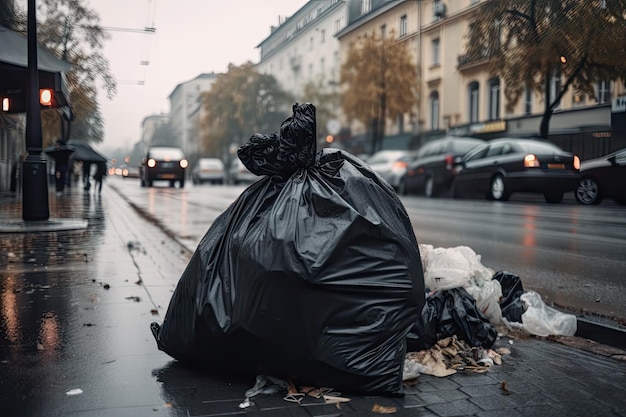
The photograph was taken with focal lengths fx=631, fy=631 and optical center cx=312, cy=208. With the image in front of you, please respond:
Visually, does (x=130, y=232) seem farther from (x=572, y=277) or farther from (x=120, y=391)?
(x=120, y=391)

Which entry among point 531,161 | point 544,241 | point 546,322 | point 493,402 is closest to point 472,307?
point 546,322

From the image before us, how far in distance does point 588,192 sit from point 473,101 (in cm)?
1843

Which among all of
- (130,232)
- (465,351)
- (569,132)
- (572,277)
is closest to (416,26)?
(569,132)

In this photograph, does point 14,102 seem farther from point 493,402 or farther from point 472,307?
point 493,402

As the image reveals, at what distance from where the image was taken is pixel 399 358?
8.76 feet

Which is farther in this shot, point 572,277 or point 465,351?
point 572,277

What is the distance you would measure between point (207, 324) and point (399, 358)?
0.84 m

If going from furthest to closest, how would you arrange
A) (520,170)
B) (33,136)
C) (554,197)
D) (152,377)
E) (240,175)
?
1. (240,175)
2. (554,197)
3. (520,170)
4. (33,136)
5. (152,377)

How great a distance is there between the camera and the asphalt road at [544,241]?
483 centimetres

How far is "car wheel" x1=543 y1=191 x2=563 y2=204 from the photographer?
15734 millimetres

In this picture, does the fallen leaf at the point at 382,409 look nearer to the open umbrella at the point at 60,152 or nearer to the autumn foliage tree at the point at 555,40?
the autumn foliage tree at the point at 555,40

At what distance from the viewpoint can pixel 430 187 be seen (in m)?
20.4

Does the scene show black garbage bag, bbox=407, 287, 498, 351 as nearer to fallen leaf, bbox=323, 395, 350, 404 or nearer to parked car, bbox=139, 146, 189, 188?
fallen leaf, bbox=323, 395, 350, 404

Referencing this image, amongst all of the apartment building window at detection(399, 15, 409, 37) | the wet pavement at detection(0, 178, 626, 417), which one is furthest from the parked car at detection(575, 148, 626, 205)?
the apartment building window at detection(399, 15, 409, 37)
